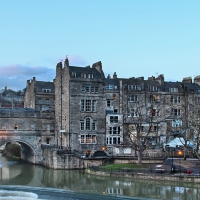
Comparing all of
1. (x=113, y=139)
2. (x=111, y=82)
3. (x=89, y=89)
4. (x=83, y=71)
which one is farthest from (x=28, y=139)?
(x=111, y=82)

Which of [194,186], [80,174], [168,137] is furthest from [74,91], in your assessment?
[194,186]

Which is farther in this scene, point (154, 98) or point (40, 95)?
point (40, 95)

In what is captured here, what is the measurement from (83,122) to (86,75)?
7.81 m

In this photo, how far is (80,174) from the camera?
54.9 m

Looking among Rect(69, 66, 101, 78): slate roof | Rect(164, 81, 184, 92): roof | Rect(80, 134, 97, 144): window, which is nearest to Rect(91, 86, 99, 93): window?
Rect(69, 66, 101, 78): slate roof

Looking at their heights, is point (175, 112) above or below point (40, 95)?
below

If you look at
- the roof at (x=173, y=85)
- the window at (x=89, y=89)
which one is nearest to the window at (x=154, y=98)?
the roof at (x=173, y=85)

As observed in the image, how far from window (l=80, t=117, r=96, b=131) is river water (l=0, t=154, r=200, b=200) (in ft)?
29.7

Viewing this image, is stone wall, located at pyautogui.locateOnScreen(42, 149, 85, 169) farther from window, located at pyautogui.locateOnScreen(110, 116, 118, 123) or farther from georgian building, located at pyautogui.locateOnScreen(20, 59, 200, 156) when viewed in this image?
window, located at pyautogui.locateOnScreen(110, 116, 118, 123)

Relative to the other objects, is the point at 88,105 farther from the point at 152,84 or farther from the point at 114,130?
the point at 152,84

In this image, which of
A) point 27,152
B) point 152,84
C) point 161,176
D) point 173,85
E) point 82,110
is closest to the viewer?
point 161,176

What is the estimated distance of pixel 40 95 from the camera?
3378 inches

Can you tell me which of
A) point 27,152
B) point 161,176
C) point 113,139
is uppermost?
point 113,139

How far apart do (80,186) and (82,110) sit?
1914 cm
